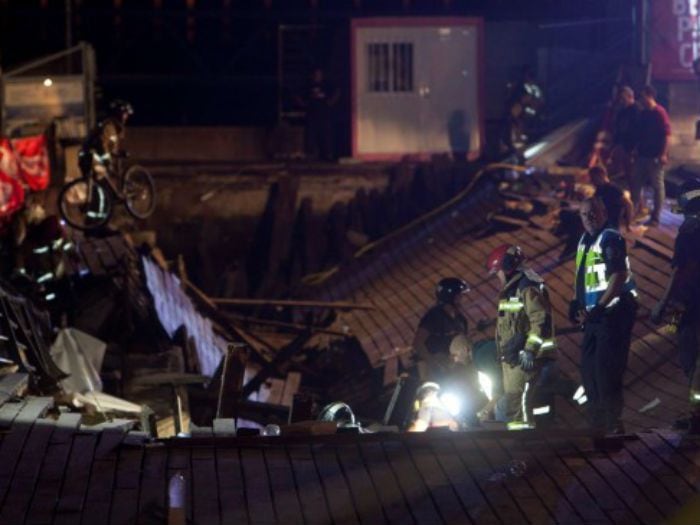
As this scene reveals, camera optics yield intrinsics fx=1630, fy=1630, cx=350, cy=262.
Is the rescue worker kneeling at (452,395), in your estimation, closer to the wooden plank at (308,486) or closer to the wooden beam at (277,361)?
the wooden plank at (308,486)

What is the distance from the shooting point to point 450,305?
13.7m

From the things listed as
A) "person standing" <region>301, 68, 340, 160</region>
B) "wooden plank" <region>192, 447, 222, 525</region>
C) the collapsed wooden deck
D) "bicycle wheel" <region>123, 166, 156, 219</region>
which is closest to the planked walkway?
the collapsed wooden deck

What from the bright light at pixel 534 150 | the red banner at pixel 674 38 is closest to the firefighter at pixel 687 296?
the red banner at pixel 674 38

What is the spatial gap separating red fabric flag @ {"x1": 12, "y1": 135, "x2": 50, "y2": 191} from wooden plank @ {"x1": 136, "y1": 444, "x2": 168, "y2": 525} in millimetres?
12911

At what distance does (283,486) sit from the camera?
10398mm

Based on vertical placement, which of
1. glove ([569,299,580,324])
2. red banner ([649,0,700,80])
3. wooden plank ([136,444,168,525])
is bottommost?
wooden plank ([136,444,168,525])

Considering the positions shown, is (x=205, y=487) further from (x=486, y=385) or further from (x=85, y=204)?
(x=85, y=204)

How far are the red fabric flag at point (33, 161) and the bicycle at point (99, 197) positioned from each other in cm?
110

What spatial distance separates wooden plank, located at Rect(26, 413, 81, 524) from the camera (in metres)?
9.69

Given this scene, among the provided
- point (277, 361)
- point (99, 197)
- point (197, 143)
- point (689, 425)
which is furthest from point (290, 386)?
point (197, 143)

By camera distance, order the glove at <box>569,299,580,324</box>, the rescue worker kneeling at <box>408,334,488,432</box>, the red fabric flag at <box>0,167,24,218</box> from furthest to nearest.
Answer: the red fabric flag at <box>0,167,24,218</box>, the rescue worker kneeling at <box>408,334,488,432</box>, the glove at <box>569,299,580,324</box>

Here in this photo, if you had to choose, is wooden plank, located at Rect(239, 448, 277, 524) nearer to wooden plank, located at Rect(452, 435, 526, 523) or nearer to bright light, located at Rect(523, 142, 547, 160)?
wooden plank, located at Rect(452, 435, 526, 523)

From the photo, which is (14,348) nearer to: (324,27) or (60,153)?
(60,153)

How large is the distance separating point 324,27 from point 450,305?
17693 millimetres
